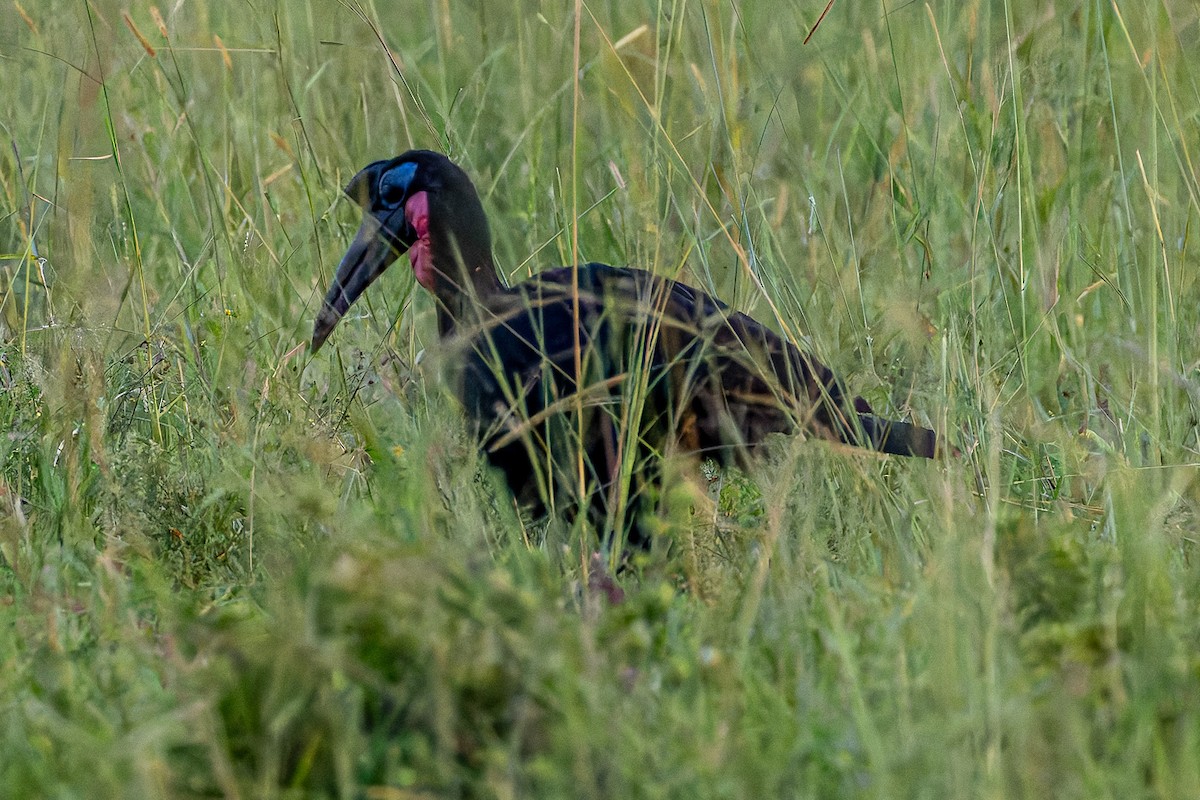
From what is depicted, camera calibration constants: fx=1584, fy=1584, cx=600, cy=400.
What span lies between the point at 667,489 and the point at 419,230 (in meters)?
0.98

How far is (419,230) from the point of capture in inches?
135

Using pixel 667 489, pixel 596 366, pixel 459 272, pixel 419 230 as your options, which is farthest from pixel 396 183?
pixel 667 489

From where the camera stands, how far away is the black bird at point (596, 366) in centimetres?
272

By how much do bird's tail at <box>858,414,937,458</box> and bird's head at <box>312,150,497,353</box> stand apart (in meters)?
0.93

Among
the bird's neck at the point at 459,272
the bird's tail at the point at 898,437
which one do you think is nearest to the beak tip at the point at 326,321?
the bird's neck at the point at 459,272

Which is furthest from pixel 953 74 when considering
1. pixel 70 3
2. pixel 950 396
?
pixel 70 3

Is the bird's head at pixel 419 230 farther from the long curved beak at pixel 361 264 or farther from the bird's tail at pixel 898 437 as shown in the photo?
the bird's tail at pixel 898 437

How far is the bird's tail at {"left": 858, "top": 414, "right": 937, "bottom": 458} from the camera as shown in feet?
9.44

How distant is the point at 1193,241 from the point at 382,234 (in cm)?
182

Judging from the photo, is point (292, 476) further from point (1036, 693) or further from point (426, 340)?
point (1036, 693)

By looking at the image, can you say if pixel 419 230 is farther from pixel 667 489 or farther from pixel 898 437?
pixel 898 437

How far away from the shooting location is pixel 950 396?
283cm

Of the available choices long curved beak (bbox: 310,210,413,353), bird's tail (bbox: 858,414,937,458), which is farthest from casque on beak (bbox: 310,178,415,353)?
bird's tail (bbox: 858,414,937,458)

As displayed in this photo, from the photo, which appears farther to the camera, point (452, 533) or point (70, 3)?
point (70, 3)
